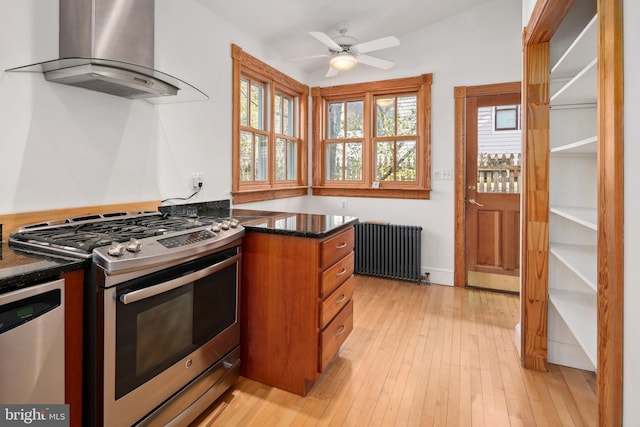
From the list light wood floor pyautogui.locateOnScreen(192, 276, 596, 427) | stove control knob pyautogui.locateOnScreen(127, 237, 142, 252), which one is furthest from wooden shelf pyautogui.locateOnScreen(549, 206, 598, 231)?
stove control knob pyautogui.locateOnScreen(127, 237, 142, 252)

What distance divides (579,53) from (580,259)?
3.63ft

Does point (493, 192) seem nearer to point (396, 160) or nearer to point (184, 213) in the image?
point (396, 160)

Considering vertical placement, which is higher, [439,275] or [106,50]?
[106,50]

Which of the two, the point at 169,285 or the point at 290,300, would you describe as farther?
the point at 290,300

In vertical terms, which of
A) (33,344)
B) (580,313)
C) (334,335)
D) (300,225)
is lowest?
(334,335)

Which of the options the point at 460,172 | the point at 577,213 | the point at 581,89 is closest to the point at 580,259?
the point at 577,213

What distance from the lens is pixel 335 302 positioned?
6.86ft

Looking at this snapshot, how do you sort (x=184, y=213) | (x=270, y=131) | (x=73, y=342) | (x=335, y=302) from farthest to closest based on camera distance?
1. (x=270, y=131)
2. (x=184, y=213)
3. (x=335, y=302)
4. (x=73, y=342)

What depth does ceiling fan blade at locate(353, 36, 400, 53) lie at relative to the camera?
292 centimetres

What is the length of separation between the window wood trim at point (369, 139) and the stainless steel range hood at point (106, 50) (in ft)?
9.03

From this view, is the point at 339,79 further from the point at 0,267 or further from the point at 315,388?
the point at 0,267

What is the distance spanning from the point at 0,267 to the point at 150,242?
18.3 inches

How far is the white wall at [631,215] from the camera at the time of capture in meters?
0.88

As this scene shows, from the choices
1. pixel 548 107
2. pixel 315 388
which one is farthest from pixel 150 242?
pixel 548 107
